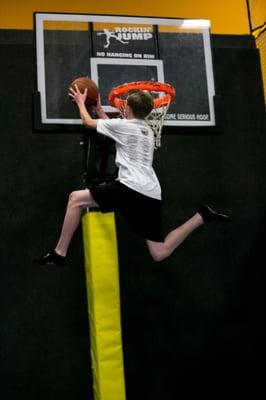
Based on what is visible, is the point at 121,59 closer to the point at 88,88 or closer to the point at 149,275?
the point at 88,88

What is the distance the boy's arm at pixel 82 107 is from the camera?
12.0 ft

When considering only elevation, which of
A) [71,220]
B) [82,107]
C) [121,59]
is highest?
[121,59]

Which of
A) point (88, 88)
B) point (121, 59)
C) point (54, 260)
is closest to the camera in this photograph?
point (54, 260)

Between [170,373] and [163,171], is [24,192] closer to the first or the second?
[163,171]

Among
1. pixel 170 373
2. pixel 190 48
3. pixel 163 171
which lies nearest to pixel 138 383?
pixel 170 373

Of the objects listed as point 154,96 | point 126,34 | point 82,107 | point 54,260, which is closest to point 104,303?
point 54,260

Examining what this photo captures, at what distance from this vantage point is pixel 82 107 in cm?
370

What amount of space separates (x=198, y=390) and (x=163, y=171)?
5.66 feet

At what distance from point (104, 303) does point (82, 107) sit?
4.08ft

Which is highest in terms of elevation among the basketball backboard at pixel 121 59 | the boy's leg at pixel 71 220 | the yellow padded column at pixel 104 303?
the basketball backboard at pixel 121 59

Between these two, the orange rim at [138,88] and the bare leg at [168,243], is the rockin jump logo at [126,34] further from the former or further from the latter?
the bare leg at [168,243]

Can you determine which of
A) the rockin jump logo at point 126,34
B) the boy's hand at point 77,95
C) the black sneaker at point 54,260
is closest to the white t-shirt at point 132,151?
the boy's hand at point 77,95

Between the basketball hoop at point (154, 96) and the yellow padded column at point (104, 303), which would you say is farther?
the basketball hoop at point (154, 96)

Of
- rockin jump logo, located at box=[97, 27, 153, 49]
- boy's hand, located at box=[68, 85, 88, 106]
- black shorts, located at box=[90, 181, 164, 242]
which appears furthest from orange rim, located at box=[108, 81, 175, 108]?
black shorts, located at box=[90, 181, 164, 242]
